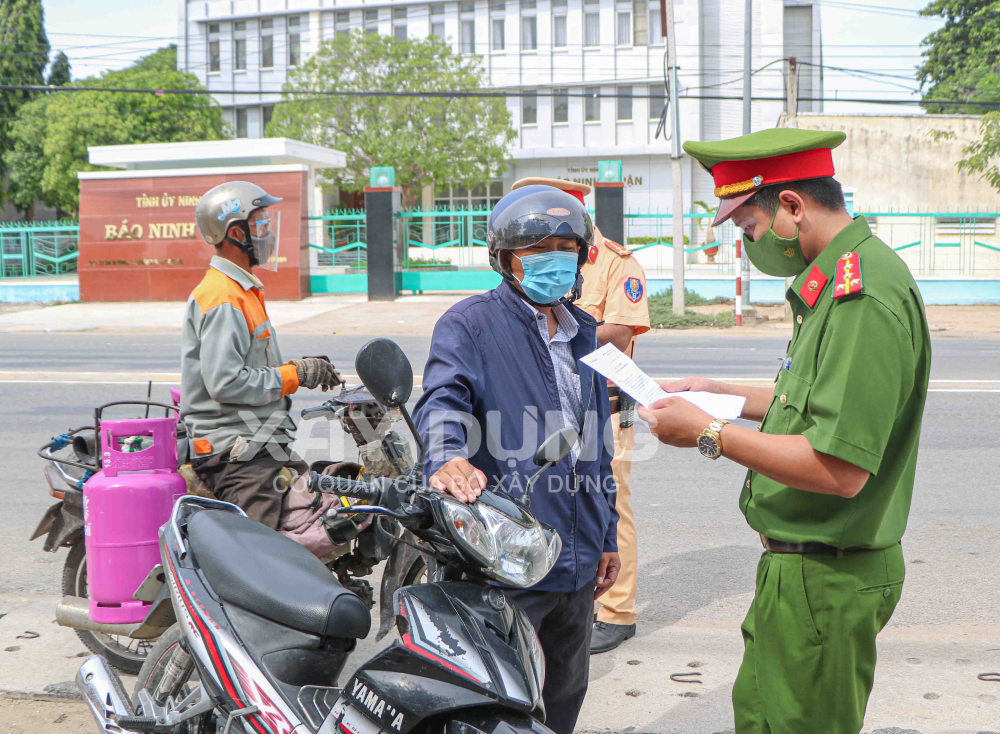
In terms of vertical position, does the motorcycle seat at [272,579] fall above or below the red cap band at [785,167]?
below

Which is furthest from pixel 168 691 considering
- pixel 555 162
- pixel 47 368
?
pixel 555 162

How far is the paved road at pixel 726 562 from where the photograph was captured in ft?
12.0

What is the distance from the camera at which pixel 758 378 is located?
1092 centimetres

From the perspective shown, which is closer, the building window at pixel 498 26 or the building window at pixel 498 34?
the building window at pixel 498 26

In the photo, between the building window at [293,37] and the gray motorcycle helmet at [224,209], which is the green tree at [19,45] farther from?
the gray motorcycle helmet at [224,209]

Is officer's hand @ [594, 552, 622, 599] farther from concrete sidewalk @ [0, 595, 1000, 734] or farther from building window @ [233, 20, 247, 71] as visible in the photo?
building window @ [233, 20, 247, 71]

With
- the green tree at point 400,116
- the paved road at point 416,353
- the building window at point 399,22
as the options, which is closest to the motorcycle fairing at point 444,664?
the paved road at point 416,353

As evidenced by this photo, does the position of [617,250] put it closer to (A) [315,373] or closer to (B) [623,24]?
(A) [315,373]

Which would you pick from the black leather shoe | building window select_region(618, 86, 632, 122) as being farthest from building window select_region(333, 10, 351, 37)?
the black leather shoe

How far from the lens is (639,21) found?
150 feet

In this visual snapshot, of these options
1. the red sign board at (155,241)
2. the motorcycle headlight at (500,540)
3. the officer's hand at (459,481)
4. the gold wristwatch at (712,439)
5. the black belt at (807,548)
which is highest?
the red sign board at (155,241)

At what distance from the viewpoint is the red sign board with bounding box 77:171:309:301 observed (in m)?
21.8

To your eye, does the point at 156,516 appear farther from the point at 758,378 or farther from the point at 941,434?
the point at 758,378

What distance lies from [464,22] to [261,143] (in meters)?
28.7
